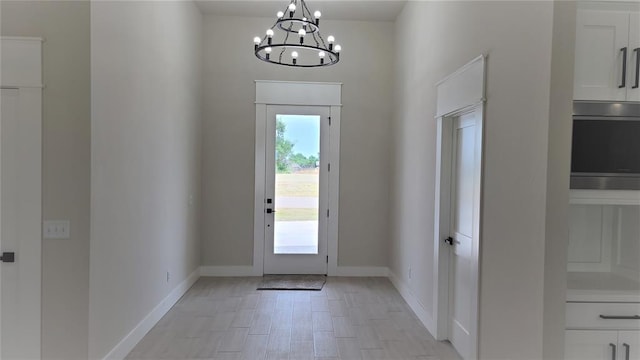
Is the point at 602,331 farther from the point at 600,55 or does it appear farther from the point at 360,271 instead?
the point at 360,271

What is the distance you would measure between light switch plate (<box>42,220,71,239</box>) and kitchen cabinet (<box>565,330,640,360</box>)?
9.98 feet

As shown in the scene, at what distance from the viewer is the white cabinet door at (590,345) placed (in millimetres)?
1976

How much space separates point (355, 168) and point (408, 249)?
1.58 meters

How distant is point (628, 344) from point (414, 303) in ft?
7.76

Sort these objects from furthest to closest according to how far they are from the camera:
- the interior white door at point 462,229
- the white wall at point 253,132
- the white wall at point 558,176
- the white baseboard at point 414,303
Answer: the white wall at point 253,132 → the white baseboard at point 414,303 → the interior white door at point 462,229 → the white wall at point 558,176

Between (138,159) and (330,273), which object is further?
(330,273)

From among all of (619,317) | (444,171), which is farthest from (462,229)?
(619,317)

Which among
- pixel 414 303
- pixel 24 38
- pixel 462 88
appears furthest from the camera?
pixel 414 303

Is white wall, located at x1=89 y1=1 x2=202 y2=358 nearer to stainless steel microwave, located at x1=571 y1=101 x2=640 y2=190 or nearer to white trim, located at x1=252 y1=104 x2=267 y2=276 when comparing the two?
white trim, located at x1=252 y1=104 x2=267 y2=276

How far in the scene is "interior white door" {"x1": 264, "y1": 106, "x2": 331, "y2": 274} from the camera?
5613 mm

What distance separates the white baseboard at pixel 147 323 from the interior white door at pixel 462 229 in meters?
2.71

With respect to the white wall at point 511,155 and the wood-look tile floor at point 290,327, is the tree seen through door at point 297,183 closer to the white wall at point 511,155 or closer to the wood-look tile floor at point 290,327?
the wood-look tile floor at point 290,327

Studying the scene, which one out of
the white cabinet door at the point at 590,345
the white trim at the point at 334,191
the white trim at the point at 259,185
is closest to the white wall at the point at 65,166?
the white cabinet door at the point at 590,345

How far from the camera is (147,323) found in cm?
359
